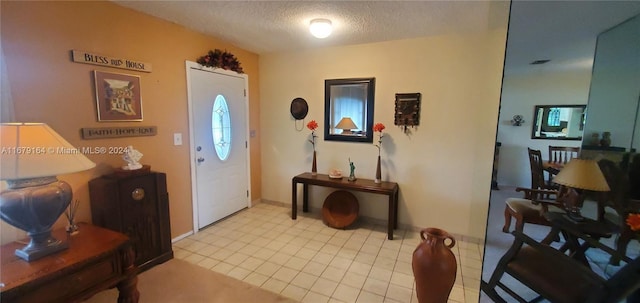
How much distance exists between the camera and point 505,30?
1825mm

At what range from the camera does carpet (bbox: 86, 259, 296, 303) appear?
1.96 meters

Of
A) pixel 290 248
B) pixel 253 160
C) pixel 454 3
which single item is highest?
pixel 454 3

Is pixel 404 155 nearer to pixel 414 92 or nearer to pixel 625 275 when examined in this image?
pixel 414 92

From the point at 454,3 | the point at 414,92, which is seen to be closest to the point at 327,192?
the point at 414,92

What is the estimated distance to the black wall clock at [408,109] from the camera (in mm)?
3010

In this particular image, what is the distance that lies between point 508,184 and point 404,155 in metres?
1.15

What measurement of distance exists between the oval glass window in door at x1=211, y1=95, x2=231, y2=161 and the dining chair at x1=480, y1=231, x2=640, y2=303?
3.05 meters

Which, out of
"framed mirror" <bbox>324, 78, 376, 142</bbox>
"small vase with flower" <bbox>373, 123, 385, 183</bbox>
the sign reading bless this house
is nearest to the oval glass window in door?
the sign reading bless this house

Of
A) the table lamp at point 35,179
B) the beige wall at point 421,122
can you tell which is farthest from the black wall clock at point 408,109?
the table lamp at point 35,179

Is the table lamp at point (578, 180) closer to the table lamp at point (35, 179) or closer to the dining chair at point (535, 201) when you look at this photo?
the dining chair at point (535, 201)

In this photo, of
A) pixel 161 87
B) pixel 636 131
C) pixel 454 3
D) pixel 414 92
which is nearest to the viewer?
pixel 636 131

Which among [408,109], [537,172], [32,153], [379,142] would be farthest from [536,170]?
[32,153]

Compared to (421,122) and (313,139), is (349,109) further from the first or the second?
(421,122)

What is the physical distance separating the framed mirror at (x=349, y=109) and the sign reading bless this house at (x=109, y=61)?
201 centimetres
